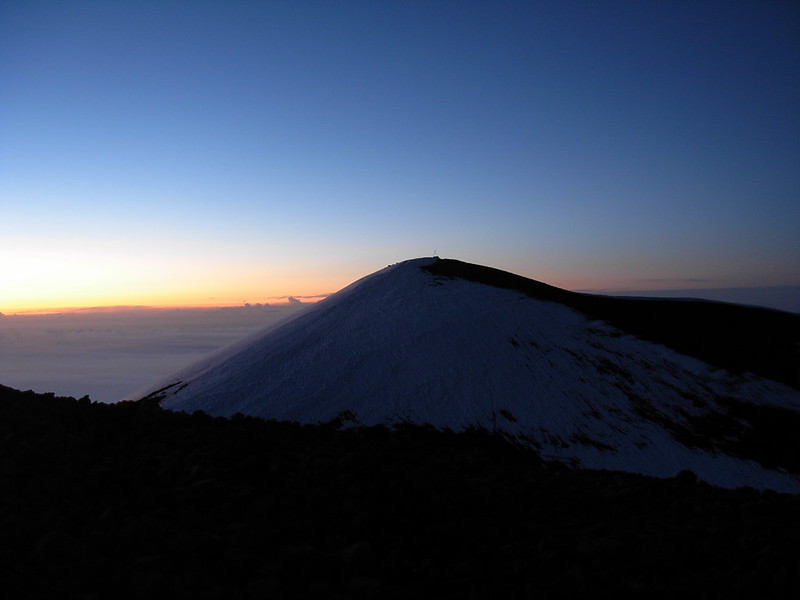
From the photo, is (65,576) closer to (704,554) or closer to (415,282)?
(704,554)

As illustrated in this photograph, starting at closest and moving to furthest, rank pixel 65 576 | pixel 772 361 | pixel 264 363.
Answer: pixel 65 576 → pixel 264 363 → pixel 772 361

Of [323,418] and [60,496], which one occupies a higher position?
[60,496]

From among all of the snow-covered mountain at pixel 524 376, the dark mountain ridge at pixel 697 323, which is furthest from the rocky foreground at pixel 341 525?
the dark mountain ridge at pixel 697 323

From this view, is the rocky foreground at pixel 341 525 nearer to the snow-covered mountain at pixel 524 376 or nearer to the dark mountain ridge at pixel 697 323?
the snow-covered mountain at pixel 524 376

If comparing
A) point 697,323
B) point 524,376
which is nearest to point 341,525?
point 524,376

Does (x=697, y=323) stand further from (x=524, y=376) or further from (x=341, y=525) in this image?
(x=341, y=525)

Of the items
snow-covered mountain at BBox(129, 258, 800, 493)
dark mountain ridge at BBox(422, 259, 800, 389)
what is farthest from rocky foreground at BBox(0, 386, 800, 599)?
dark mountain ridge at BBox(422, 259, 800, 389)

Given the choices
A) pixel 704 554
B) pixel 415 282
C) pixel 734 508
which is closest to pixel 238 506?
pixel 704 554
